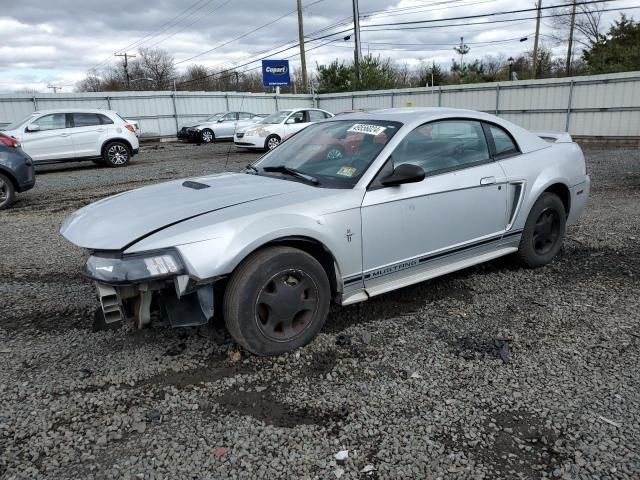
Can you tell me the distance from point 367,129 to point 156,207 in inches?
68.3

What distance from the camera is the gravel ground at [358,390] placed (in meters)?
2.32

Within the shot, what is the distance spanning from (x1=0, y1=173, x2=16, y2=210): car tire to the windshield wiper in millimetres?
6447

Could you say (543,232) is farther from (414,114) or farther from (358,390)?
(358,390)

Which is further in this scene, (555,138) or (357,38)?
(357,38)

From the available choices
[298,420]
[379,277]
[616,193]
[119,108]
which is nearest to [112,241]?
[298,420]

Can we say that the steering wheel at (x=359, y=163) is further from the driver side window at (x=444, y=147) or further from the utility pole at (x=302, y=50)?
the utility pole at (x=302, y=50)

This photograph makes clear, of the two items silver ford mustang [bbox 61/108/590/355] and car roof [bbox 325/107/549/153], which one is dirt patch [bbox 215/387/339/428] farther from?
car roof [bbox 325/107/549/153]

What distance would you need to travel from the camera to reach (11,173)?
8383 millimetres

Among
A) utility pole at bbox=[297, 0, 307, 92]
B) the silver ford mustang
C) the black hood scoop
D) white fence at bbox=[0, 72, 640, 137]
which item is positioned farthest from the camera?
utility pole at bbox=[297, 0, 307, 92]

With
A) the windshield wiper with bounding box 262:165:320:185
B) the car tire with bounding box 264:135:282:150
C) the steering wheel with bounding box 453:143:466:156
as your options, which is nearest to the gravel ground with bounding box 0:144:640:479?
the windshield wiper with bounding box 262:165:320:185

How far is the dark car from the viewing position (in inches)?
328

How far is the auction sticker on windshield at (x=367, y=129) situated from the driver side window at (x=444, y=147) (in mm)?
222

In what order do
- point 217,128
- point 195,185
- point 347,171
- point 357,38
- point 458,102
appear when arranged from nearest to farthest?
1. point 347,171
2. point 195,185
3. point 458,102
4. point 217,128
5. point 357,38

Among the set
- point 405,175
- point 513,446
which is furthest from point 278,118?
point 513,446
